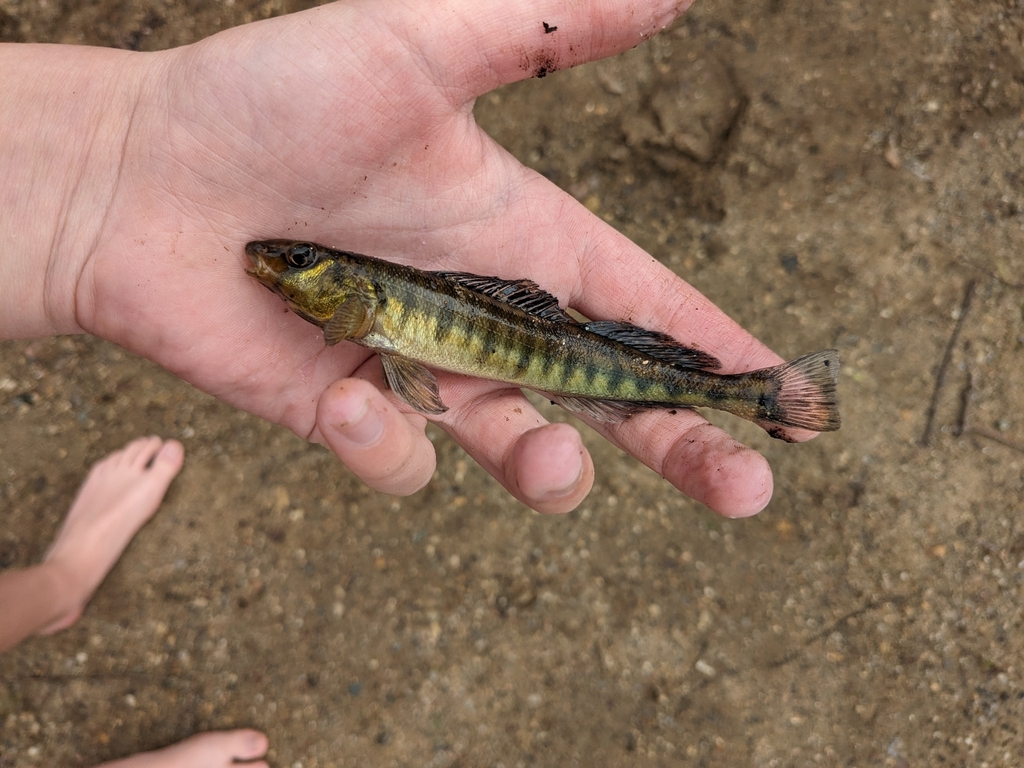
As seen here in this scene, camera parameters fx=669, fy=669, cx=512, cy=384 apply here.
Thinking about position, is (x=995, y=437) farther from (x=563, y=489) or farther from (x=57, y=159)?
(x=57, y=159)

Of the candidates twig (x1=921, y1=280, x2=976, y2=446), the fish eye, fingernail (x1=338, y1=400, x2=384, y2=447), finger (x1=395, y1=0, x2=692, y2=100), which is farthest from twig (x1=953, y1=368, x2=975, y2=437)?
the fish eye

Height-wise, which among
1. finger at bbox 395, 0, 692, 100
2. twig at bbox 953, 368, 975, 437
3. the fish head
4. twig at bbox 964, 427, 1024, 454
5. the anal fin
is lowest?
twig at bbox 964, 427, 1024, 454

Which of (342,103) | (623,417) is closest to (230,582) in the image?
(623,417)

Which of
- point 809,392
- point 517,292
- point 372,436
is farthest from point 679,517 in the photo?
point 372,436

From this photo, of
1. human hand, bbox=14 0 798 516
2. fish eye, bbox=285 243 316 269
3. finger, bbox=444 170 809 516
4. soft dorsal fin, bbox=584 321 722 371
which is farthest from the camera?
finger, bbox=444 170 809 516

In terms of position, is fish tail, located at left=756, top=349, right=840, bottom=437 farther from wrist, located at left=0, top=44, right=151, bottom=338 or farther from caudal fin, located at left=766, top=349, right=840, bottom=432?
wrist, located at left=0, top=44, right=151, bottom=338

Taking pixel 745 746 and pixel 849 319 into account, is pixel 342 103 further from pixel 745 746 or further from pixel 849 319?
pixel 745 746

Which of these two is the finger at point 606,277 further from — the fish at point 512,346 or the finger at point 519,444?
the finger at point 519,444
